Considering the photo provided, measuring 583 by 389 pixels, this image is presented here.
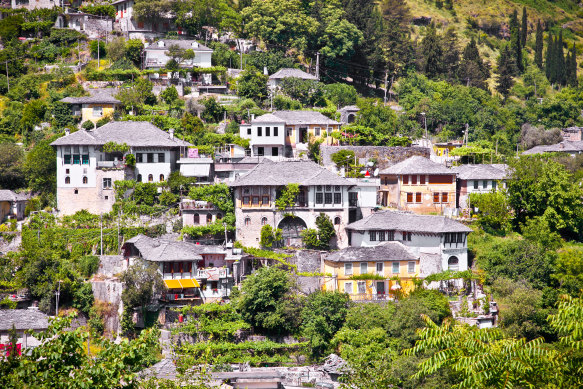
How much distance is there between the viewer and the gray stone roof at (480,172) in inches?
2434

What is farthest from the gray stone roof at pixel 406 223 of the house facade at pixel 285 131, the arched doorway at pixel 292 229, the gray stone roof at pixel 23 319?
the gray stone roof at pixel 23 319

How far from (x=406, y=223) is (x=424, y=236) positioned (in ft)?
5.70

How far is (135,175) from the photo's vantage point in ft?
197

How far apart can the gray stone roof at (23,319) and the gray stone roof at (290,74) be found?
37141 mm

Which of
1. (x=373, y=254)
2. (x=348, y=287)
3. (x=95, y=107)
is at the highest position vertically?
(x=95, y=107)

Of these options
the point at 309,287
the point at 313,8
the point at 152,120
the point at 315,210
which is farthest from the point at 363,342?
the point at 313,8

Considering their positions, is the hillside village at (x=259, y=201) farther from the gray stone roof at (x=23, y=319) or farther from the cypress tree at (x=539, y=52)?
the cypress tree at (x=539, y=52)

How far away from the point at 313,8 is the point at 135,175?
36.3 metres

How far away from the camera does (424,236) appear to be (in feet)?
175

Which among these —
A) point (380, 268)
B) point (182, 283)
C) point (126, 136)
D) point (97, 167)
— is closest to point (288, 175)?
point (380, 268)

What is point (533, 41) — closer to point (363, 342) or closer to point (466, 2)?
point (466, 2)

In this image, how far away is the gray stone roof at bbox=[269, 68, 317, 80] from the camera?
76.7 meters

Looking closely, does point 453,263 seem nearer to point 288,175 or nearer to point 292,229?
point 292,229

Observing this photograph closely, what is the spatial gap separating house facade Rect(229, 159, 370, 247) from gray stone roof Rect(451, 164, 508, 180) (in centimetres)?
1095
